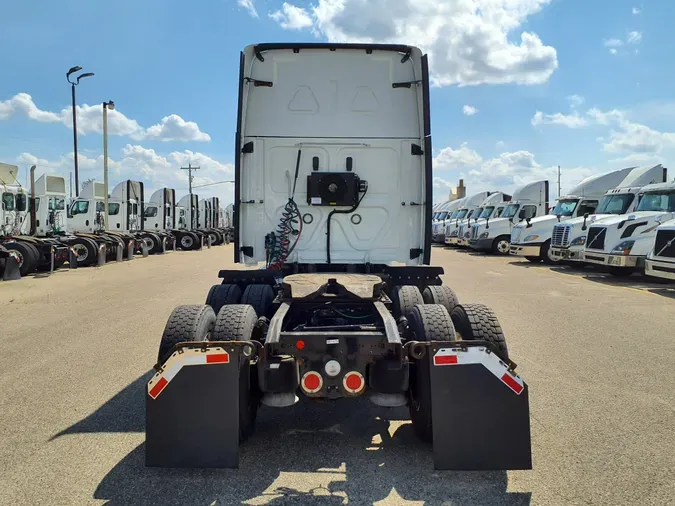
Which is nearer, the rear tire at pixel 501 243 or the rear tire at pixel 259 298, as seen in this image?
the rear tire at pixel 259 298

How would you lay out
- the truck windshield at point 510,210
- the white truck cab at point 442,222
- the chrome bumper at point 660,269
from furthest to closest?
the white truck cab at point 442,222 < the truck windshield at point 510,210 < the chrome bumper at point 660,269

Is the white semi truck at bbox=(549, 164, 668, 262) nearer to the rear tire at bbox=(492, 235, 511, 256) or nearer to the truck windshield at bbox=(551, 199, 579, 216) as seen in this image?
the truck windshield at bbox=(551, 199, 579, 216)

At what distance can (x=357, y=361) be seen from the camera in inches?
144

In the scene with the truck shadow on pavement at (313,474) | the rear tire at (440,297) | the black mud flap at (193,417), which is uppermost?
the rear tire at (440,297)

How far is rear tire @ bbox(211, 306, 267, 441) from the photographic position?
3.67 meters

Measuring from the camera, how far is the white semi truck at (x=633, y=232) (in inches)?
573

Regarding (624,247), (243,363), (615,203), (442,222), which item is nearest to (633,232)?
(624,247)

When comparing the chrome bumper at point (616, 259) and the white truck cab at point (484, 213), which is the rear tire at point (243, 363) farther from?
the white truck cab at point (484, 213)

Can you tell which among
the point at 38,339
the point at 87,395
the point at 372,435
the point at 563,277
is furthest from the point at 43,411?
the point at 563,277

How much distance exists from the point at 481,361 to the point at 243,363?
4.97 ft

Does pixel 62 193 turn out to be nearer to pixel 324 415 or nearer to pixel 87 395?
pixel 87 395

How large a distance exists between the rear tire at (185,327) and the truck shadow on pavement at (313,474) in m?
0.74

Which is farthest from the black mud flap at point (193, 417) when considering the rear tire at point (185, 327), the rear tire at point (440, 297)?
the rear tire at point (440, 297)

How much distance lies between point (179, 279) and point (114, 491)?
1244cm
